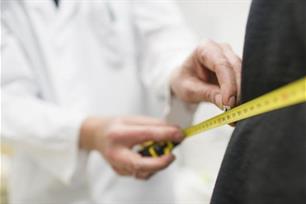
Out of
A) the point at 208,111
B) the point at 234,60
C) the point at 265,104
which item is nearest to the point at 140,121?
the point at 208,111

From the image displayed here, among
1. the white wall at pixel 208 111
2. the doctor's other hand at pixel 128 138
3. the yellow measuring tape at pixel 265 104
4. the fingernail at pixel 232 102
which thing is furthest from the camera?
the doctor's other hand at pixel 128 138

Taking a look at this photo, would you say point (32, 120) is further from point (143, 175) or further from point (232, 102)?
point (232, 102)

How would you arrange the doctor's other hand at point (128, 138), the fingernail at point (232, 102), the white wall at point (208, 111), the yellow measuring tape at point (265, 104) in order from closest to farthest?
1. the yellow measuring tape at point (265, 104)
2. the fingernail at point (232, 102)
3. the white wall at point (208, 111)
4. the doctor's other hand at point (128, 138)

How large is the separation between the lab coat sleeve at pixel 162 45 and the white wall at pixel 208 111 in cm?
5

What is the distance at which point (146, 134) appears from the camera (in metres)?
0.58

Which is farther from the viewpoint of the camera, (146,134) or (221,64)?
(146,134)

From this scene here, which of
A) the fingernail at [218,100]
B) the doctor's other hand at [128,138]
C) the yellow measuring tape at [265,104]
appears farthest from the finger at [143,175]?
the fingernail at [218,100]

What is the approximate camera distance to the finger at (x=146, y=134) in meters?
0.56

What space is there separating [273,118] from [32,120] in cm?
41

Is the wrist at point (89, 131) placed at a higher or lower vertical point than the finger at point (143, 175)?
higher

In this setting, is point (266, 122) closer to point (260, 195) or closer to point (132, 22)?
point (260, 195)

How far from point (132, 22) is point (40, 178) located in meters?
0.29

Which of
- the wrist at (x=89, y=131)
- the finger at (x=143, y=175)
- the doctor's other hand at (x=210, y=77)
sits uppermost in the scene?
the doctor's other hand at (x=210, y=77)

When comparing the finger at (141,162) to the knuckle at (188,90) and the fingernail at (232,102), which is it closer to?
the knuckle at (188,90)
